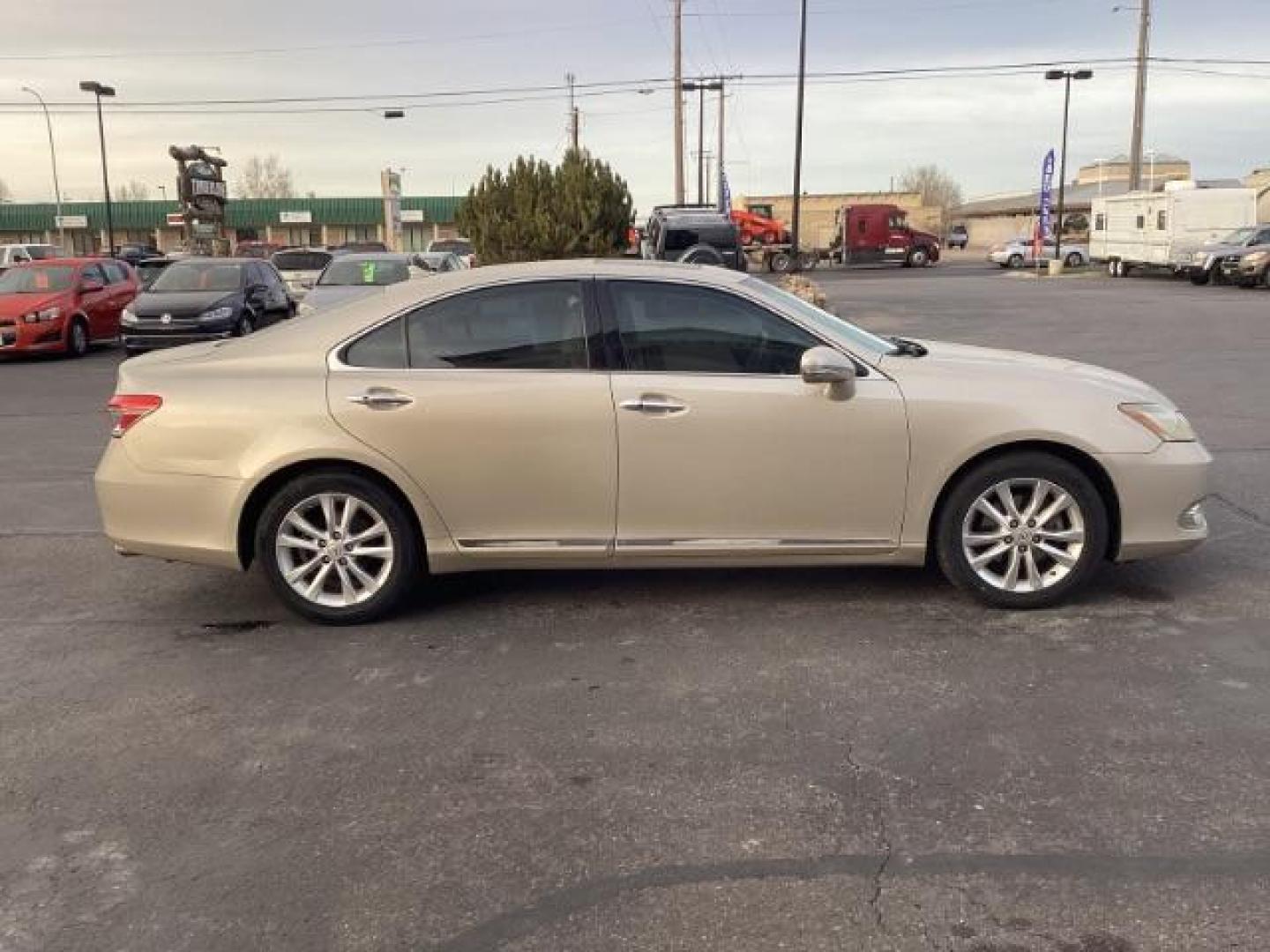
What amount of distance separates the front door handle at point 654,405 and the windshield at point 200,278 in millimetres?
14164

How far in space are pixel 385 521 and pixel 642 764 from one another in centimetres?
189

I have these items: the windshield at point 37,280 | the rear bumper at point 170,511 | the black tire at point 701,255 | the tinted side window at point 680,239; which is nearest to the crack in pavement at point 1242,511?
the rear bumper at point 170,511

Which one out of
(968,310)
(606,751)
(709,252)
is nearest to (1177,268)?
(968,310)

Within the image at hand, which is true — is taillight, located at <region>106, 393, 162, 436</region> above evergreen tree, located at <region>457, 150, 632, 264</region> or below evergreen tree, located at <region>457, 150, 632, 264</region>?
below

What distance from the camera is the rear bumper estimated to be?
199 inches

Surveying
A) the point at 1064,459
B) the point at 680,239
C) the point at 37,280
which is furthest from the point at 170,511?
the point at 680,239

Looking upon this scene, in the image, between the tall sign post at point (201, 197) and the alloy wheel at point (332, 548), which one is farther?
the tall sign post at point (201, 197)

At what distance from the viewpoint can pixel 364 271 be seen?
1742cm

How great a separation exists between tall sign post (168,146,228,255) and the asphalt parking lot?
35.1 m

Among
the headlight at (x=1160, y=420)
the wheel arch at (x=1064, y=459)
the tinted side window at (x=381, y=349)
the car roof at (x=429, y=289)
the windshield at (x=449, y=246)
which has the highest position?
the windshield at (x=449, y=246)

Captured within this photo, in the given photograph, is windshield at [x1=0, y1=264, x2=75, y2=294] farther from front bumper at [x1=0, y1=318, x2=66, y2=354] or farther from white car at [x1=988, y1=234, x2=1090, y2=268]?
white car at [x1=988, y1=234, x2=1090, y2=268]

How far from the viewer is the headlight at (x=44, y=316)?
56.3 ft

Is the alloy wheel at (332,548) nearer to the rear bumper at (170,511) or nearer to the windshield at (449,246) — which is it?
the rear bumper at (170,511)

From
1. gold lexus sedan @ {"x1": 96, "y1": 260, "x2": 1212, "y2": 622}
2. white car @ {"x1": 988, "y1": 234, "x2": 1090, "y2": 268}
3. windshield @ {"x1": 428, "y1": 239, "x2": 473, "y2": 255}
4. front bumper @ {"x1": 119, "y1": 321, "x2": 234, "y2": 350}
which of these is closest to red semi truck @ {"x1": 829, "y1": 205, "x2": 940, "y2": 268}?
white car @ {"x1": 988, "y1": 234, "x2": 1090, "y2": 268}
